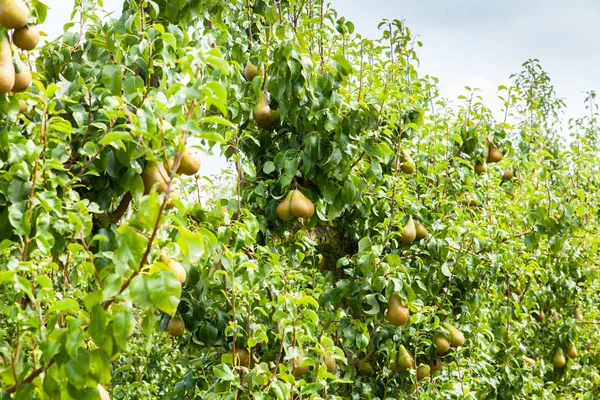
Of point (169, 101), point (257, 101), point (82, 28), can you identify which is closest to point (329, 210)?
point (257, 101)

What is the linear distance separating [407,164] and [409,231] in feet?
1.40

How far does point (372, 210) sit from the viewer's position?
331 centimetres

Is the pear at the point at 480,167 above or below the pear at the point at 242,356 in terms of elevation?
above

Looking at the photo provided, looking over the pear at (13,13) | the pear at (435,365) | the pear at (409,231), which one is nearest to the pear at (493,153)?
the pear at (409,231)

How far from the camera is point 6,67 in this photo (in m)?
1.68

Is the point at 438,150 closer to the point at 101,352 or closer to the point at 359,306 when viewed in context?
the point at 359,306

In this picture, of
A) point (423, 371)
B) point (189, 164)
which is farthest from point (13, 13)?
point (423, 371)

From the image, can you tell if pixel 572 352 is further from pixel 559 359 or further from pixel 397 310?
pixel 397 310

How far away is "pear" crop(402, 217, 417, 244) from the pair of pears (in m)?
0.58

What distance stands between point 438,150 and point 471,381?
1302mm

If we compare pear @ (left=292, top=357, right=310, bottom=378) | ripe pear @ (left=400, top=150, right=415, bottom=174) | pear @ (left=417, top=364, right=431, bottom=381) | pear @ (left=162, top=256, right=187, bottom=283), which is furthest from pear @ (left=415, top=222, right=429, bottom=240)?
pear @ (left=162, top=256, right=187, bottom=283)

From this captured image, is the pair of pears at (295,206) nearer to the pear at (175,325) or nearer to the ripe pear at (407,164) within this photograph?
the pear at (175,325)

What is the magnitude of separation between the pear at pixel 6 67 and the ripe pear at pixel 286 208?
1.33 meters

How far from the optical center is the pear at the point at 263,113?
2924 mm
